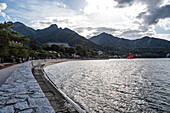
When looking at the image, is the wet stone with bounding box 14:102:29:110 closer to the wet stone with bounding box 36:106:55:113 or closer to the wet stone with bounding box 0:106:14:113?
the wet stone with bounding box 0:106:14:113

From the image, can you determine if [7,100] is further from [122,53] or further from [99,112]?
[122,53]

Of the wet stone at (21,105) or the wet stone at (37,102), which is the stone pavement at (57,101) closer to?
the wet stone at (37,102)

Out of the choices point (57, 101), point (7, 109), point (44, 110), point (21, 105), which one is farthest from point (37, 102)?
point (57, 101)

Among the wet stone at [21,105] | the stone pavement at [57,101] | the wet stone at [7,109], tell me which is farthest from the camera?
the stone pavement at [57,101]

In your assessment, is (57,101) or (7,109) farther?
(57,101)

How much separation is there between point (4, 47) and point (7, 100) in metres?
11.6

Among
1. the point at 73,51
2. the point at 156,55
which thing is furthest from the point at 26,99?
the point at 156,55

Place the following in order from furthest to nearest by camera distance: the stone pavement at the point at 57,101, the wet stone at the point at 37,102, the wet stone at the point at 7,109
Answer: the stone pavement at the point at 57,101 → the wet stone at the point at 37,102 → the wet stone at the point at 7,109

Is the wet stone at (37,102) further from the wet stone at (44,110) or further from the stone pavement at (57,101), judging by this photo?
the stone pavement at (57,101)

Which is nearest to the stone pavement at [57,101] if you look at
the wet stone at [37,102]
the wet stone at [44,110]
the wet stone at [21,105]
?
the wet stone at [37,102]

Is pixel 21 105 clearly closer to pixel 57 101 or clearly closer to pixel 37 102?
pixel 37 102

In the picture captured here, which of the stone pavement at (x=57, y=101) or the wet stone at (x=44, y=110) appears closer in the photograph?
the wet stone at (x=44, y=110)

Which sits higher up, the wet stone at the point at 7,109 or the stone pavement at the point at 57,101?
the wet stone at the point at 7,109

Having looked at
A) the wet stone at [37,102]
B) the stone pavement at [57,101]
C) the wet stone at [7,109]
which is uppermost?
the wet stone at [7,109]
